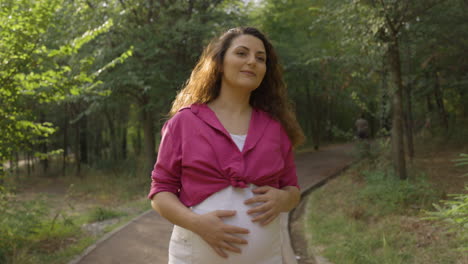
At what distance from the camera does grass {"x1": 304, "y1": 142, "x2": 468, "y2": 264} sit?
4.85 metres

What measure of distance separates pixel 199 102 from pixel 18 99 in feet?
14.6

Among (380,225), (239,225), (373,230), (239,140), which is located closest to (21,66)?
(239,140)

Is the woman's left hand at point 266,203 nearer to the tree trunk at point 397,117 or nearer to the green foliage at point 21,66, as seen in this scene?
the green foliage at point 21,66

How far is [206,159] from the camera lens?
1.75 meters

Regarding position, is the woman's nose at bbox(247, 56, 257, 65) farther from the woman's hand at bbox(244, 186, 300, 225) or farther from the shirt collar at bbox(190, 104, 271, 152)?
the woman's hand at bbox(244, 186, 300, 225)

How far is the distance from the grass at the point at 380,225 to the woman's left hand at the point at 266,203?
6.60 ft

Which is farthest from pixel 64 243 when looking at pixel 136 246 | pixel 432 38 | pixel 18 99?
pixel 432 38

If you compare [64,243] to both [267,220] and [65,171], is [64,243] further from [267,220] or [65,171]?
[65,171]

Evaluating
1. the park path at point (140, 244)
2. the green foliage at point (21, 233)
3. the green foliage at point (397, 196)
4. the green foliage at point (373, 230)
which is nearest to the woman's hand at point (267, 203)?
the green foliage at point (373, 230)

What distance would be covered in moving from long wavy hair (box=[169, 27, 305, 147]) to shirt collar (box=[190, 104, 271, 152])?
0.31ft

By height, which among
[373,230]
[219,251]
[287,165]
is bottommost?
[373,230]

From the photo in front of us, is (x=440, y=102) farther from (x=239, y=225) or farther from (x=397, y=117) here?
(x=239, y=225)

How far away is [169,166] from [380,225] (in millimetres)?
5189

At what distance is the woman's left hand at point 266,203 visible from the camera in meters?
1.81
